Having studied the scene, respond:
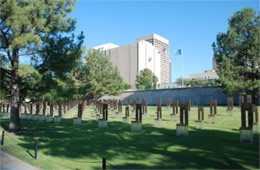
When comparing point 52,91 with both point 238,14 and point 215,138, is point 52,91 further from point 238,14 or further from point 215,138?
point 238,14

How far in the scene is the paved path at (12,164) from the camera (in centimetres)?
674

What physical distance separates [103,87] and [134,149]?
3107 cm

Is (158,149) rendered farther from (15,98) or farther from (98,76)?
(98,76)

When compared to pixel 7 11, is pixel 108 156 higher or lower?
lower

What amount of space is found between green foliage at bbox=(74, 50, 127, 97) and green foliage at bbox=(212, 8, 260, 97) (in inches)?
737

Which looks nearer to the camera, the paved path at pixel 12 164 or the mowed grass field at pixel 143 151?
the mowed grass field at pixel 143 151

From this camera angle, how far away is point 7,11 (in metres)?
11.4

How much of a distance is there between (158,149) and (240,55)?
23820mm

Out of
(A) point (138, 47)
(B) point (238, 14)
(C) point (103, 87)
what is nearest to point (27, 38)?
(B) point (238, 14)

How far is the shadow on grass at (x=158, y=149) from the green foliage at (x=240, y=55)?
1718 centimetres

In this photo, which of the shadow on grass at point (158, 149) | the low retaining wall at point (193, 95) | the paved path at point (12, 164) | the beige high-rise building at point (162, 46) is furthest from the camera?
the beige high-rise building at point (162, 46)

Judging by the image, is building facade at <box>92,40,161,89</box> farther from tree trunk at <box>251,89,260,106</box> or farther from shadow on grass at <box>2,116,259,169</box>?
shadow on grass at <box>2,116,259,169</box>

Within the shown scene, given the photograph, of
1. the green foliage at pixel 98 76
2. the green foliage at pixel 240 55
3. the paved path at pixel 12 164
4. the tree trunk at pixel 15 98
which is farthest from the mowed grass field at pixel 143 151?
the green foliage at pixel 98 76

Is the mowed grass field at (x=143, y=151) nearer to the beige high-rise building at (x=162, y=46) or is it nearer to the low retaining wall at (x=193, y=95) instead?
the low retaining wall at (x=193, y=95)
